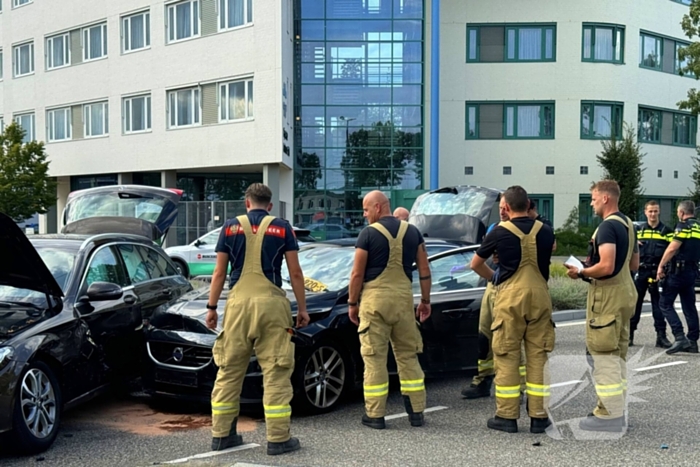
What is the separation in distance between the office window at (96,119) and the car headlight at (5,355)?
82.8ft

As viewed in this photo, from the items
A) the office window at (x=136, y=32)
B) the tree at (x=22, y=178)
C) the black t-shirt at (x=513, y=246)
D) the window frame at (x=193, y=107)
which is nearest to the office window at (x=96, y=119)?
the tree at (x=22, y=178)

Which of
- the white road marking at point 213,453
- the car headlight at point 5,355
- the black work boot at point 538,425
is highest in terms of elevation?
the car headlight at point 5,355

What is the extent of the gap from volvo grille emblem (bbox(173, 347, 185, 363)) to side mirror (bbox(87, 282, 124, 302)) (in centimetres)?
66

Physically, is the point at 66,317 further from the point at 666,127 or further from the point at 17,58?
the point at 17,58

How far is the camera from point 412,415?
5.57 m

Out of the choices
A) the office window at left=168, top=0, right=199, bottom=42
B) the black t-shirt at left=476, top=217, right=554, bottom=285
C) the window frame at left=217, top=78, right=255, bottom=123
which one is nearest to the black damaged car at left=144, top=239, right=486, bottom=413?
the black t-shirt at left=476, top=217, right=554, bottom=285

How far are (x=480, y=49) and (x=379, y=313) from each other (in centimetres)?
2522

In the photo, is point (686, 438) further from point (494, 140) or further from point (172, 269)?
point (494, 140)

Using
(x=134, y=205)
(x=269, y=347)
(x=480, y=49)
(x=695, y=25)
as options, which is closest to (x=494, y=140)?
(x=480, y=49)

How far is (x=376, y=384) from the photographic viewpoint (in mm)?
5398

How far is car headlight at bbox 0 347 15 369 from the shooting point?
454 centimetres

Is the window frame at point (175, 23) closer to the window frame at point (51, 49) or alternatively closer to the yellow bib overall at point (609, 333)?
the window frame at point (51, 49)

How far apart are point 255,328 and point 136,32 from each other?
82.6ft

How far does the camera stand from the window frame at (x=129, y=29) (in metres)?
26.9
